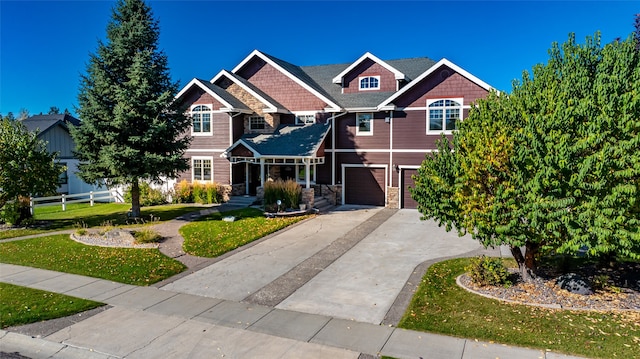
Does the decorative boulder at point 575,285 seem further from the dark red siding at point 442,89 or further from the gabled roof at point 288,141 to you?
the gabled roof at point 288,141

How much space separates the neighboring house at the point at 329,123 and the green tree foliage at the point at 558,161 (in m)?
11.4

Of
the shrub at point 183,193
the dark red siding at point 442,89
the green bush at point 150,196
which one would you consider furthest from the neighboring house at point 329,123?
the green bush at point 150,196

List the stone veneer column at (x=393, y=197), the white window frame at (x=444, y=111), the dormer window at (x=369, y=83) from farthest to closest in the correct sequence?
1. the dormer window at (x=369, y=83)
2. the stone veneer column at (x=393, y=197)
3. the white window frame at (x=444, y=111)

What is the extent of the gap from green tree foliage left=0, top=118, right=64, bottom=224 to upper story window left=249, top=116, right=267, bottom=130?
10.4m

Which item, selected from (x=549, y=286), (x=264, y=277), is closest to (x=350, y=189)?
(x=264, y=277)

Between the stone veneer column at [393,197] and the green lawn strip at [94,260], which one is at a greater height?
the stone veneer column at [393,197]

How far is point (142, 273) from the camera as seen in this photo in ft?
36.9

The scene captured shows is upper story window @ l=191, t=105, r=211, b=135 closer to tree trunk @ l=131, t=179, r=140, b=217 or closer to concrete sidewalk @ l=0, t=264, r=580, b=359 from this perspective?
tree trunk @ l=131, t=179, r=140, b=217

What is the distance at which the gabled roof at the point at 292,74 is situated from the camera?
2299 cm

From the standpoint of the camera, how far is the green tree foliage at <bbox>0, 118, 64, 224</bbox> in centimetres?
1677

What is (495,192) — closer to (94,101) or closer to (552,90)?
(552,90)

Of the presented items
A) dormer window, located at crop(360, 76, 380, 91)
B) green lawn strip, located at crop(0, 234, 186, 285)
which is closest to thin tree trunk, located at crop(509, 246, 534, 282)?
green lawn strip, located at crop(0, 234, 186, 285)

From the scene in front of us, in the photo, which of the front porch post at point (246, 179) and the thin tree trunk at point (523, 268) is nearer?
the thin tree trunk at point (523, 268)

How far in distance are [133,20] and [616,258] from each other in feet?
63.6
